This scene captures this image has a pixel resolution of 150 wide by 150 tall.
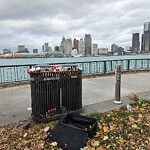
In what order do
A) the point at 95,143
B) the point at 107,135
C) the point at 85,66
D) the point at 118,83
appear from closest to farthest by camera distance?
the point at 95,143 → the point at 107,135 → the point at 118,83 → the point at 85,66

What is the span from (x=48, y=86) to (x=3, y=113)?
173 cm

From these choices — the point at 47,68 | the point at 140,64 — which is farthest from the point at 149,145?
the point at 140,64

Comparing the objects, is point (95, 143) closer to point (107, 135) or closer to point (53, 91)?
point (107, 135)

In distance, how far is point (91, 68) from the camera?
12617 millimetres

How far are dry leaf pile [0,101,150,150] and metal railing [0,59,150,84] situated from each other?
5.97 meters

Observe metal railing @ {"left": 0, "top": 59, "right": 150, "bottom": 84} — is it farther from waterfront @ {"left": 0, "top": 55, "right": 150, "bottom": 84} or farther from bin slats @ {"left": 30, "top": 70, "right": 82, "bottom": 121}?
bin slats @ {"left": 30, "top": 70, "right": 82, "bottom": 121}

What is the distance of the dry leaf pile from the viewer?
9.91 ft

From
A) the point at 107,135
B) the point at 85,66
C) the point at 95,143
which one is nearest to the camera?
the point at 95,143

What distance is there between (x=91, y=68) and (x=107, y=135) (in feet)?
31.1

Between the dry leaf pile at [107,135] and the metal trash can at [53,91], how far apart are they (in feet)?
1.00

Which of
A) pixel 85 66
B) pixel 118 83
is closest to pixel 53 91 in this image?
pixel 118 83

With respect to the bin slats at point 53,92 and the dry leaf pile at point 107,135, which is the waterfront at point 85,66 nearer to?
the bin slats at point 53,92

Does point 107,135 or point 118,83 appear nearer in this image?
point 107,135

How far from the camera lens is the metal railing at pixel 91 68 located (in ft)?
30.8
